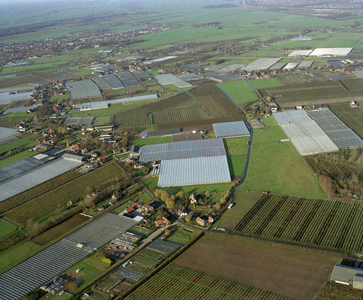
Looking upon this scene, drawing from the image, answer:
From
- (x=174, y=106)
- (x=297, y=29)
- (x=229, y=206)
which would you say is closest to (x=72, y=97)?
(x=174, y=106)

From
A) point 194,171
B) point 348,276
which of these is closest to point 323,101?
point 194,171

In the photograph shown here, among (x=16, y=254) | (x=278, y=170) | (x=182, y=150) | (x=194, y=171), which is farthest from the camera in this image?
(x=182, y=150)

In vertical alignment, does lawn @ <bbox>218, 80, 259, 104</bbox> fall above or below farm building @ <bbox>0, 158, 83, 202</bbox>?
above

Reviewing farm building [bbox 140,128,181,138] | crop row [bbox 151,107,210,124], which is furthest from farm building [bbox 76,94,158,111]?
farm building [bbox 140,128,181,138]

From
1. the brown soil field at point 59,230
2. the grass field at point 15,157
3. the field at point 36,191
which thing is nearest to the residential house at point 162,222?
the brown soil field at point 59,230

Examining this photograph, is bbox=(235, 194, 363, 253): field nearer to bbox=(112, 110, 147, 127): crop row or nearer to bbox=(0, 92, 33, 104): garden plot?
bbox=(112, 110, 147, 127): crop row

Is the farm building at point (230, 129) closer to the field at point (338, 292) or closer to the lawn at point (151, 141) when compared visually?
the lawn at point (151, 141)

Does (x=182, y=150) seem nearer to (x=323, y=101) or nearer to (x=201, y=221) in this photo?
(x=201, y=221)
